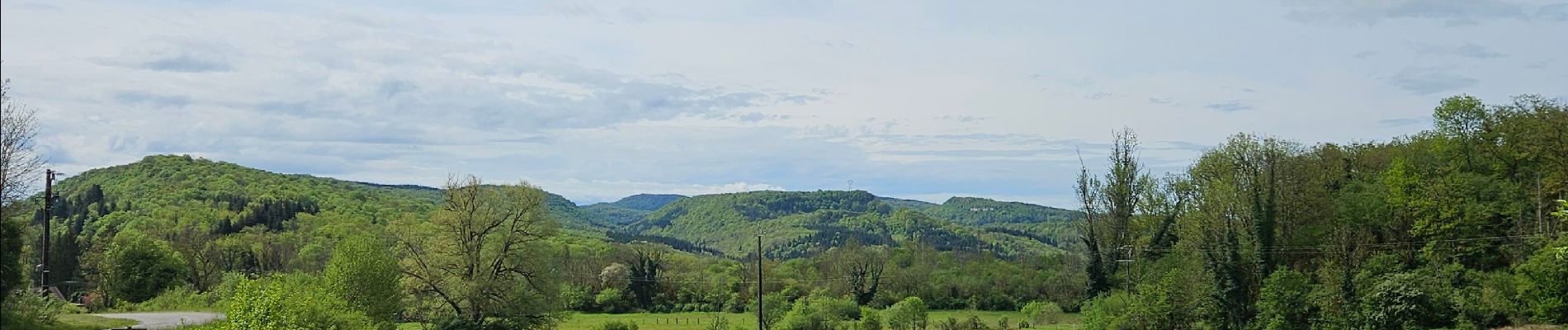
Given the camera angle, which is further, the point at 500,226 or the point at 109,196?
the point at 109,196

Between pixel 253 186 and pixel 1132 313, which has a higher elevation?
pixel 253 186

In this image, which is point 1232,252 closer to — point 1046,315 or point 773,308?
point 1046,315

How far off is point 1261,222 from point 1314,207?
4462 mm

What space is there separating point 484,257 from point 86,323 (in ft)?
48.6

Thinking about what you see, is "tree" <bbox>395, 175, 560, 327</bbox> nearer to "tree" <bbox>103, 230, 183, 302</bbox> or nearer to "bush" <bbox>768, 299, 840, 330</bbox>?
"bush" <bbox>768, 299, 840, 330</bbox>

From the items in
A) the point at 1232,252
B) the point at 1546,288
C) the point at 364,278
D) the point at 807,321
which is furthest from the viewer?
the point at 807,321

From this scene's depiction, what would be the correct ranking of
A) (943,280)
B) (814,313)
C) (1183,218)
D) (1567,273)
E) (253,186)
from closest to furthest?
(1567,273) → (1183,218) → (814,313) → (943,280) → (253,186)

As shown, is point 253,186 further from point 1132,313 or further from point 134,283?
point 1132,313

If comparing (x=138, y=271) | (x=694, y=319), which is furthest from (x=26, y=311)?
(x=694, y=319)

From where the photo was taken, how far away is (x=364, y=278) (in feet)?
113

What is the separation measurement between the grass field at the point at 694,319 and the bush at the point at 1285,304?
12.3 metres

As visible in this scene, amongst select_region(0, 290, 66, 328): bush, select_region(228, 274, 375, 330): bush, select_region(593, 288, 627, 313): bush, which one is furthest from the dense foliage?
select_region(593, 288, 627, 313): bush

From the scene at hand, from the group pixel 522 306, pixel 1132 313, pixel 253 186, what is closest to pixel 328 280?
pixel 522 306

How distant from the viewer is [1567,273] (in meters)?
37.2
